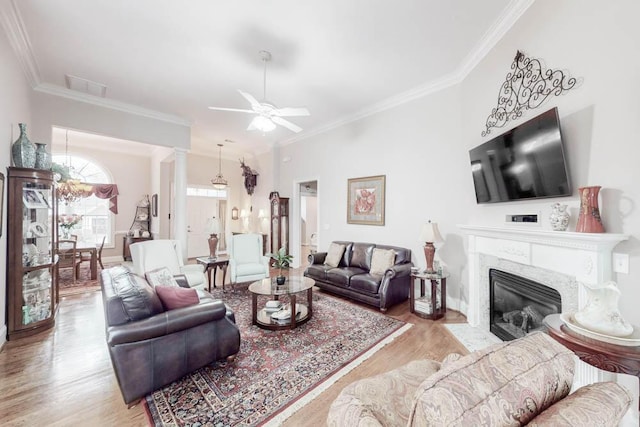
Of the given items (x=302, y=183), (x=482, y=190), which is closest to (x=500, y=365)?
(x=482, y=190)

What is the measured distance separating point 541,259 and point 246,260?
4.19 m

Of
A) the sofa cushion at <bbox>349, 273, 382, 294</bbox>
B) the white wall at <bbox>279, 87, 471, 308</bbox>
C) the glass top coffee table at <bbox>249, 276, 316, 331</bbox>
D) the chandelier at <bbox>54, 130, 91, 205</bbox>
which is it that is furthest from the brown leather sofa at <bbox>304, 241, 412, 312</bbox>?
the chandelier at <bbox>54, 130, 91, 205</bbox>

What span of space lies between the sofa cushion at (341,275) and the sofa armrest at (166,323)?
2187 millimetres

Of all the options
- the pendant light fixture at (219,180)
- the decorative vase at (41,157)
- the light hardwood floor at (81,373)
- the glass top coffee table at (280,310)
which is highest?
the pendant light fixture at (219,180)

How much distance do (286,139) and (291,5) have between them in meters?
4.28

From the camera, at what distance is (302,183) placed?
6531 millimetres

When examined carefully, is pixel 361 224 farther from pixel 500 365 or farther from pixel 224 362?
pixel 500 365

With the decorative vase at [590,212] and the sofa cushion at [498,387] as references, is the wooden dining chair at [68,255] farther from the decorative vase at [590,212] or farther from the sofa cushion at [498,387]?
the decorative vase at [590,212]

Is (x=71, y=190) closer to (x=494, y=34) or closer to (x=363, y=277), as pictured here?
(x=363, y=277)

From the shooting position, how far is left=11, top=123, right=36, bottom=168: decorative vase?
2.95 meters

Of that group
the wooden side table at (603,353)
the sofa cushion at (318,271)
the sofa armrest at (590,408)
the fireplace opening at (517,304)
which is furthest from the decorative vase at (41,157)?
the fireplace opening at (517,304)

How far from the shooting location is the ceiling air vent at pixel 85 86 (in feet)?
12.4

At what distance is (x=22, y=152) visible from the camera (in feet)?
9.73

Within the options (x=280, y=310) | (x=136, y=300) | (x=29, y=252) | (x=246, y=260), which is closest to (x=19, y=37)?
(x=29, y=252)
